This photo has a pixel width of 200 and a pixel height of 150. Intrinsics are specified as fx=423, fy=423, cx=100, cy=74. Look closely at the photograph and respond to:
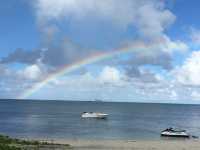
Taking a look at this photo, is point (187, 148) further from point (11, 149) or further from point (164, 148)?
point (11, 149)

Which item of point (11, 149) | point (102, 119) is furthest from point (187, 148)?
point (102, 119)

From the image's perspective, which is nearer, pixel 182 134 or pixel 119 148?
pixel 119 148

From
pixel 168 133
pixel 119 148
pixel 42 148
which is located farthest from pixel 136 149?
pixel 168 133

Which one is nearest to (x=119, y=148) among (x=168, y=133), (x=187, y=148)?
(x=187, y=148)

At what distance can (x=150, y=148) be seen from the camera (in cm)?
6462

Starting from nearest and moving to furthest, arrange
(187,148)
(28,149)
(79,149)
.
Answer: (28,149), (79,149), (187,148)

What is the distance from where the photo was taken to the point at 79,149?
58.5 metres

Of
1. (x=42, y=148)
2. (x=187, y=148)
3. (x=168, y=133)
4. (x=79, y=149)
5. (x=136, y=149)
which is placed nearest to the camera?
(x=42, y=148)

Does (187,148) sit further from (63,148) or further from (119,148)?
(63,148)

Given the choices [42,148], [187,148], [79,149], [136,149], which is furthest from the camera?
[187,148]

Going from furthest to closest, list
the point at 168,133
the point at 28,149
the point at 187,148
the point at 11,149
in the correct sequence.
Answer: the point at 168,133 < the point at 187,148 < the point at 28,149 < the point at 11,149

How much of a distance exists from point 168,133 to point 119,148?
133ft

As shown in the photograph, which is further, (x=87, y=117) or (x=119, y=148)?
(x=87, y=117)

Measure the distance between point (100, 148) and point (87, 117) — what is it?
402 ft
